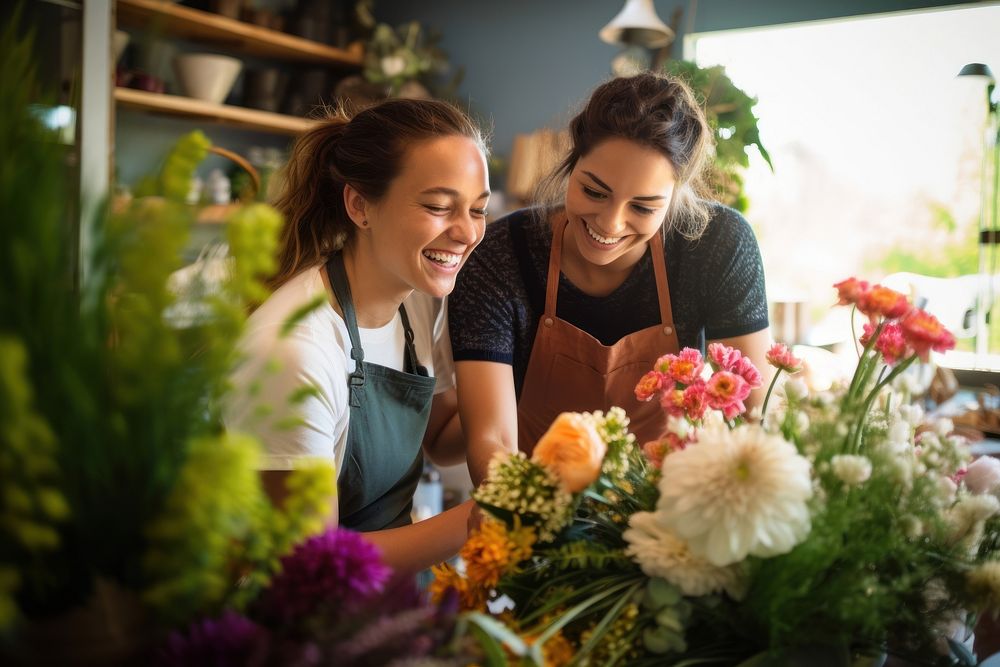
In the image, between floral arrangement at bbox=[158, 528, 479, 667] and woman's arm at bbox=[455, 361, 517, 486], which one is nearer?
floral arrangement at bbox=[158, 528, 479, 667]

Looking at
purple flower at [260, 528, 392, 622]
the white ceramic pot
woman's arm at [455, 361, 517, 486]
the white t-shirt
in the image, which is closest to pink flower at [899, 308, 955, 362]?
purple flower at [260, 528, 392, 622]

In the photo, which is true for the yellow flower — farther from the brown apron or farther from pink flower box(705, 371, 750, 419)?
the brown apron

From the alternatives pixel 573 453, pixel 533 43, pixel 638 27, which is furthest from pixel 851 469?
pixel 533 43

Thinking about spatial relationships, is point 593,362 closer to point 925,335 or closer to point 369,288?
point 369,288

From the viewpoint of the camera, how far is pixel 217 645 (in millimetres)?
518

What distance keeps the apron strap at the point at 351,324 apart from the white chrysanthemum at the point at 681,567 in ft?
2.20

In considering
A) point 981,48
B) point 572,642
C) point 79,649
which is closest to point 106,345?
point 79,649

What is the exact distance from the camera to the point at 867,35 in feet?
14.2

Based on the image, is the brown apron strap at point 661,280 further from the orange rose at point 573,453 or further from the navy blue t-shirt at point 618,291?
the orange rose at point 573,453

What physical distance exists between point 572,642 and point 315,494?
12.8 inches

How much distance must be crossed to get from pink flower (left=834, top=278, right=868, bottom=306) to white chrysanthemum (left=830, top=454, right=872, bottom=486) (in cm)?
16

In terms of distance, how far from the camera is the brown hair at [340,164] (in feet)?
4.56

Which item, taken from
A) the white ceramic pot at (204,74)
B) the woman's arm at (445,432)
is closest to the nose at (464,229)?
the woman's arm at (445,432)

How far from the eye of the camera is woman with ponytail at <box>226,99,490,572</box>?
1.23m
